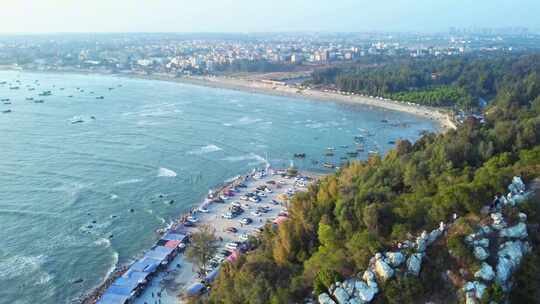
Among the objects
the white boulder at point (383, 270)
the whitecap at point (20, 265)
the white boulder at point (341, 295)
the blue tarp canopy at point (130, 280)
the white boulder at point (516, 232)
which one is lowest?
the whitecap at point (20, 265)

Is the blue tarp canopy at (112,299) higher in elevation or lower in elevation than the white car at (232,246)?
lower

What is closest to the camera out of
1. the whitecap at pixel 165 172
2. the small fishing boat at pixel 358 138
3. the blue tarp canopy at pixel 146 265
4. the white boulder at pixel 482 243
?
the white boulder at pixel 482 243

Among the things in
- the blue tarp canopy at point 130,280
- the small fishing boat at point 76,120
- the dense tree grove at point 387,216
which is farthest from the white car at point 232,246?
the small fishing boat at point 76,120

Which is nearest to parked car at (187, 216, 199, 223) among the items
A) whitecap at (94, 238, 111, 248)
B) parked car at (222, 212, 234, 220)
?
parked car at (222, 212, 234, 220)

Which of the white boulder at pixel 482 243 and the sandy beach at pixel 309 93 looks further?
the sandy beach at pixel 309 93

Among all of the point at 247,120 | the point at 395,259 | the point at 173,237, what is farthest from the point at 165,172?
the point at 395,259

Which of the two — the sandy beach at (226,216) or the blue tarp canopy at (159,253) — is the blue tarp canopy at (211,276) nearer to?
the sandy beach at (226,216)

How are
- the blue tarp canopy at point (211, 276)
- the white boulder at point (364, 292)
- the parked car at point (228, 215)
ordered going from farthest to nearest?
1. the parked car at point (228, 215)
2. the blue tarp canopy at point (211, 276)
3. the white boulder at point (364, 292)

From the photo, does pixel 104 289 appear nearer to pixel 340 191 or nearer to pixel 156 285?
pixel 156 285

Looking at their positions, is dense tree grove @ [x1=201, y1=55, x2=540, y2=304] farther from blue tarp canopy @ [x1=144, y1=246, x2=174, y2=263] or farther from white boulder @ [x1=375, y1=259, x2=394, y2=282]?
blue tarp canopy @ [x1=144, y1=246, x2=174, y2=263]
